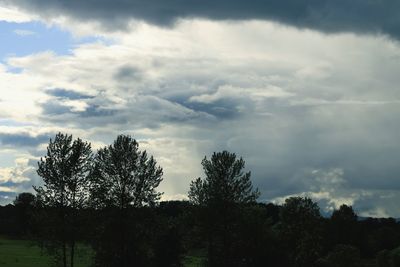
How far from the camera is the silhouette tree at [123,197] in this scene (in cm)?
6869

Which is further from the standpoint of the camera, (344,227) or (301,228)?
(344,227)

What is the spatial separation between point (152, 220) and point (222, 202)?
642 inches

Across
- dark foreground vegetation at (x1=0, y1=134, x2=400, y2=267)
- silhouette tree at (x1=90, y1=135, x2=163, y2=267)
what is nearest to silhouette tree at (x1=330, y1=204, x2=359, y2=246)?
dark foreground vegetation at (x1=0, y1=134, x2=400, y2=267)

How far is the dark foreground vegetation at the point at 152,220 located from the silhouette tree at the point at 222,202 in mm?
143

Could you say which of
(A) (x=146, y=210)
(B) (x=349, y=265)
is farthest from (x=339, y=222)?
Answer: (A) (x=146, y=210)

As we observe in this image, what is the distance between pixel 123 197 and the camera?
2744 inches

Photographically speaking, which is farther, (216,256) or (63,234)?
(216,256)

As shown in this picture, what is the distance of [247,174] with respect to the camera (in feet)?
273

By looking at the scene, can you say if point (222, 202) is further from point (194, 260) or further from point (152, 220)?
point (194, 260)

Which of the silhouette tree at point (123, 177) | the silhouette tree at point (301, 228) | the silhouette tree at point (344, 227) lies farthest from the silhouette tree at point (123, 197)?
the silhouette tree at point (344, 227)

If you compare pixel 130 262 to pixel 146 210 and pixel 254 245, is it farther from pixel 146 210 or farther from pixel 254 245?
pixel 254 245

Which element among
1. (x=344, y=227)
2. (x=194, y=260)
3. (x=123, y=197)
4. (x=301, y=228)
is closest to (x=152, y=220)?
(x=123, y=197)

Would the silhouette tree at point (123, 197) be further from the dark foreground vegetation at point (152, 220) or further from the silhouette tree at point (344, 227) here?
the silhouette tree at point (344, 227)

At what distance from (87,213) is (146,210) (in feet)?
24.2
